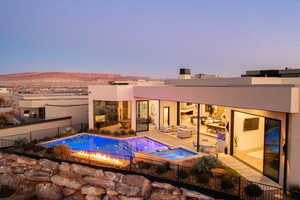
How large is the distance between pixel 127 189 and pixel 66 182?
3933 millimetres

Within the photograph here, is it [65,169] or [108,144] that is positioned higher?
[108,144]

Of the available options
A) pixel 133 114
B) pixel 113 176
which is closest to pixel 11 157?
pixel 113 176

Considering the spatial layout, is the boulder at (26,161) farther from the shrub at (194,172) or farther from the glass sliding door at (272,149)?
the glass sliding door at (272,149)

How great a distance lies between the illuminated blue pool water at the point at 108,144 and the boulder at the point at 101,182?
250 cm

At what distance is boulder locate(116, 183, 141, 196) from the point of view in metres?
8.74

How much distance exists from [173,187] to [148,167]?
178 cm

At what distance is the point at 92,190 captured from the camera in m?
9.84

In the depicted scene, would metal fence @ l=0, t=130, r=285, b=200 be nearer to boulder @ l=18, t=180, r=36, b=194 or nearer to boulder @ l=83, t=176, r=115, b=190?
boulder @ l=83, t=176, r=115, b=190

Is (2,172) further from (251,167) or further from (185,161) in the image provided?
(251,167)

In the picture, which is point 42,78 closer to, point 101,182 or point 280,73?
point 101,182

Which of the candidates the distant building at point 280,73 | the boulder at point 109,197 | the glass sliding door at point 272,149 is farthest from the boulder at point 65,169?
→ the distant building at point 280,73

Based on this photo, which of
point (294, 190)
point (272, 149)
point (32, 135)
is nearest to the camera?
point (294, 190)

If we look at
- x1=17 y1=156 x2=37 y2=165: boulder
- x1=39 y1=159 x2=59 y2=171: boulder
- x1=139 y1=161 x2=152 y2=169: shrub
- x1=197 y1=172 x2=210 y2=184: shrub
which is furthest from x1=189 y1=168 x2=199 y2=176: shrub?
x1=17 y1=156 x2=37 y2=165: boulder

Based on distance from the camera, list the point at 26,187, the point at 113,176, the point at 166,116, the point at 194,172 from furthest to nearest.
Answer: the point at 166,116 < the point at 26,187 < the point at 113,176 < the point at 194,172
